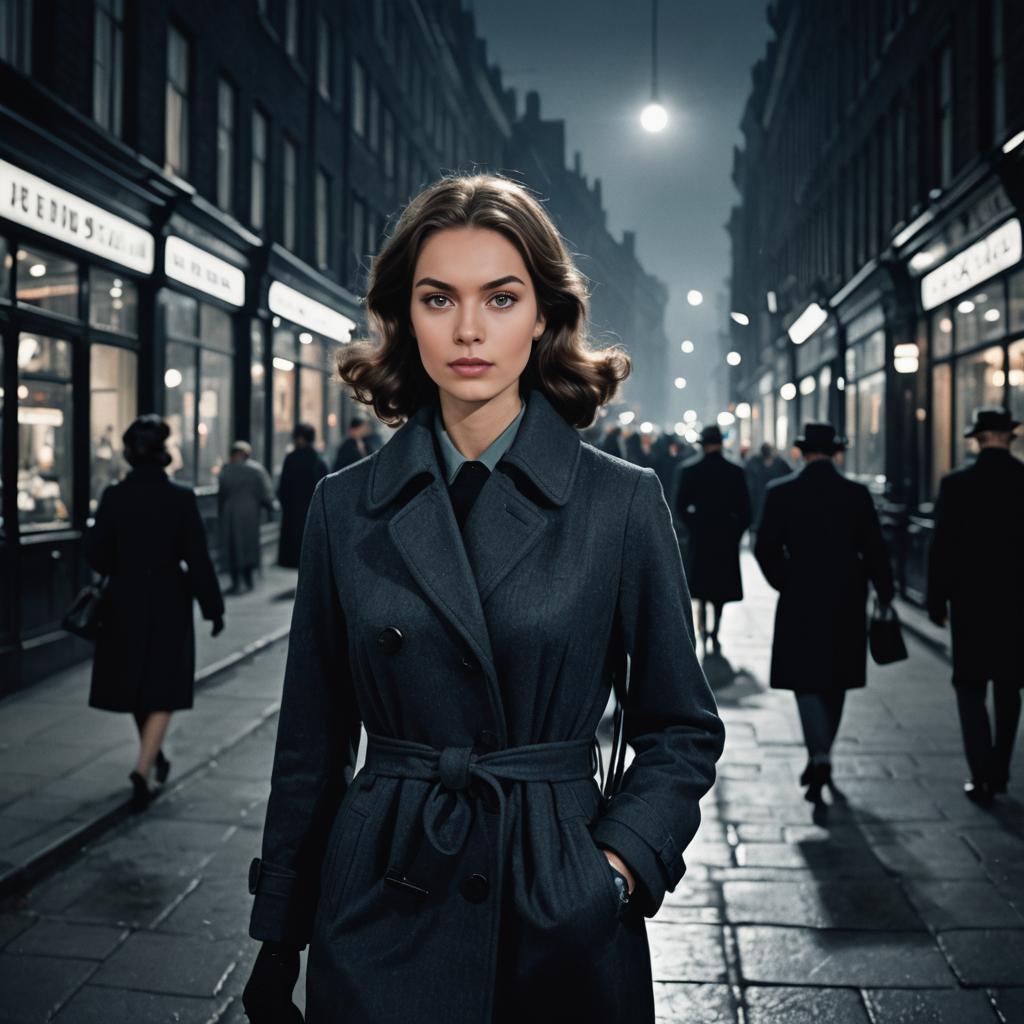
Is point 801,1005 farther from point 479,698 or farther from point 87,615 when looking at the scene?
point 87,615

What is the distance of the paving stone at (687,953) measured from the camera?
4.23 meters

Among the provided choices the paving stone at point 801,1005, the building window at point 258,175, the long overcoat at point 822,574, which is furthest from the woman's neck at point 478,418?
the building window at point 258,175

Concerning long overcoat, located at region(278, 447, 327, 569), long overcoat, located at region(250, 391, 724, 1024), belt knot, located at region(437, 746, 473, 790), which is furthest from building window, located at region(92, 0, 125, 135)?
belt knot, located at region(437, 746, 473, 790)

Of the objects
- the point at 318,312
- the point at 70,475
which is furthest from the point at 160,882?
the point at 318,312

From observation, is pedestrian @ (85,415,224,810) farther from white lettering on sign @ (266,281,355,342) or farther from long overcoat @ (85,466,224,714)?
white lettering on sign @ (266,281,355,342)

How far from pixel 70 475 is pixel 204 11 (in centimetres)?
787

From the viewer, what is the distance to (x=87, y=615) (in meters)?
6.48

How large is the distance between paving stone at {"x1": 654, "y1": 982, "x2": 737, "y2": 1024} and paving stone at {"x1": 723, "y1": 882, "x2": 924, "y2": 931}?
2.04 feet

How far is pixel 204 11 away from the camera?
16094mm

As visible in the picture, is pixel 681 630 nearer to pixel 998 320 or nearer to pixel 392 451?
pixel 392 451

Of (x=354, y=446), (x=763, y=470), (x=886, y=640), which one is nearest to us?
(x=886, y=640)

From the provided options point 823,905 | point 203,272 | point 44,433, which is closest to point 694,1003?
point 823,905

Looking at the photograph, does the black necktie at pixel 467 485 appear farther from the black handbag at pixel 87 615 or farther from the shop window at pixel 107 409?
the shop window at pixel 107 409

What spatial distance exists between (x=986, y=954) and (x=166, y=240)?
38.1 ft
